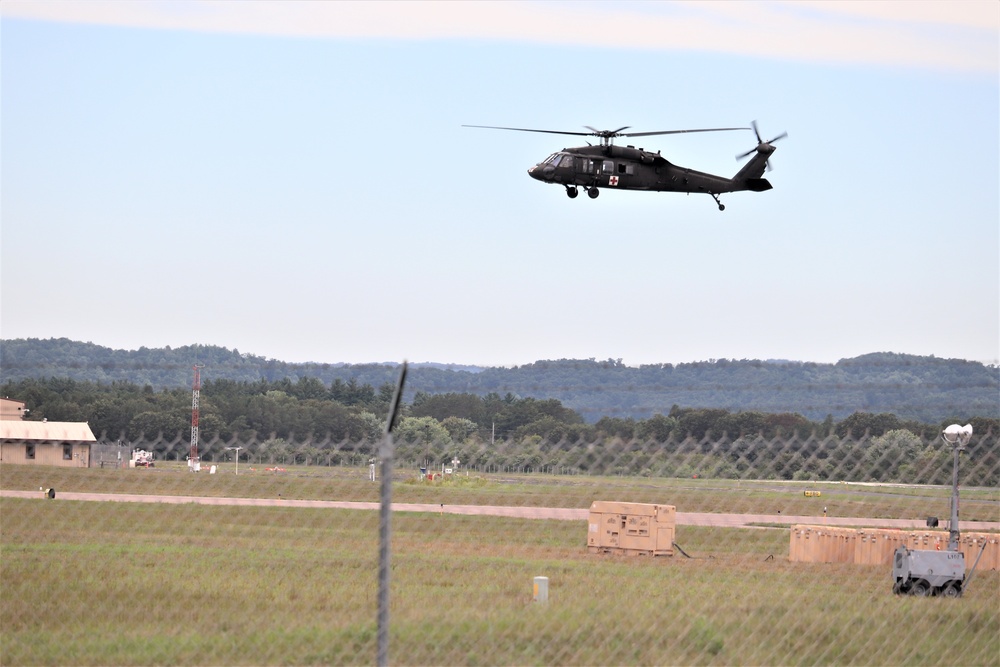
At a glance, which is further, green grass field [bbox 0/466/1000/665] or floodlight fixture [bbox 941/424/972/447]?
floodlight fixture [bbox 941/424/972/447]

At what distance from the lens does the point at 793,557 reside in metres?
28.1

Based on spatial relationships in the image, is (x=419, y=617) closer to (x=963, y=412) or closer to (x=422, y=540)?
(x=963, y=412)

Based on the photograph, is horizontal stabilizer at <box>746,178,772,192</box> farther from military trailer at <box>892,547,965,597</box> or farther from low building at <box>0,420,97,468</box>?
low building at <box>0,420,97,468</box>

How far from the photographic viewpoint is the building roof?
11.1m

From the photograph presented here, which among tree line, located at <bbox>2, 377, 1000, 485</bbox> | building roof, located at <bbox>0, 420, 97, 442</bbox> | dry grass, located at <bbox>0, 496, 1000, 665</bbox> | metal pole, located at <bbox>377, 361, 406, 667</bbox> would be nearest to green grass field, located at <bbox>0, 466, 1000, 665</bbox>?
dry grass, located at <bbox>0, 496, 1000, 665</bbox>

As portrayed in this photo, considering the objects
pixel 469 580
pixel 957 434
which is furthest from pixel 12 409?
pixel 957 434

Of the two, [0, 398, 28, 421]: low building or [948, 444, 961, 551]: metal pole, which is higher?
[0, 398, 28, 421]: low building

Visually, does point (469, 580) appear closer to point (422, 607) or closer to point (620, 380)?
point (422, 607)

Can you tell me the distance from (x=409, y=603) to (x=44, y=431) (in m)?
6.15

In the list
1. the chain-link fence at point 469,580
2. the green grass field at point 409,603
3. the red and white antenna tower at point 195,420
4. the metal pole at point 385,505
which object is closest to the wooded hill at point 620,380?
the red and white antenna tower at point 195,420

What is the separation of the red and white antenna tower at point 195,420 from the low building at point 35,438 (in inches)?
37.0

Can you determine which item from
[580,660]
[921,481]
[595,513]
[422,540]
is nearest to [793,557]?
[595,513]

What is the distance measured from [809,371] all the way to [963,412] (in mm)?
5512

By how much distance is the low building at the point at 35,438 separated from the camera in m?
11.2
